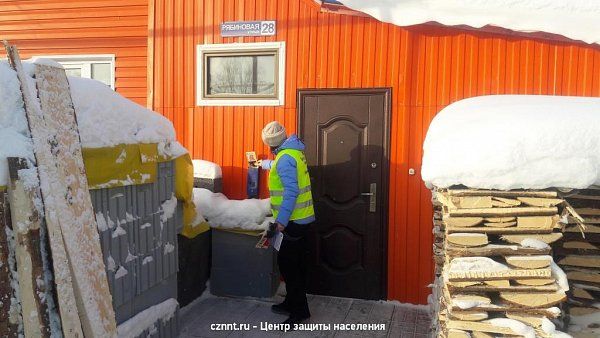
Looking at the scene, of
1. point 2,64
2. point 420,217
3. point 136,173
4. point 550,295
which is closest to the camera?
point 2,64

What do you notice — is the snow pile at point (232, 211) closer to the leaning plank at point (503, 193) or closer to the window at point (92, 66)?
the window at point (92, 66)

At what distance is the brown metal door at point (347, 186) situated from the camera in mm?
5523

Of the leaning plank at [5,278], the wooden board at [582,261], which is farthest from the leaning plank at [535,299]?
the leaning plank at [5,278]

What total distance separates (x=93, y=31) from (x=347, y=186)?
14.4 ft

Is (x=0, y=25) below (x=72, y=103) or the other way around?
the other way around

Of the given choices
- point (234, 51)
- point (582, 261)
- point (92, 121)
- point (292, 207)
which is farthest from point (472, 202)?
point (234, 51)

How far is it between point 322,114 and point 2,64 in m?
3.61

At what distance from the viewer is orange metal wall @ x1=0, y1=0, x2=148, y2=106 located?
6570mm

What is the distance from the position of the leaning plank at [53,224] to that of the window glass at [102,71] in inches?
172

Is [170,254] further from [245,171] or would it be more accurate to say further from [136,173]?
[245,171]

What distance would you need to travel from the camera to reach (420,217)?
17.8 ft

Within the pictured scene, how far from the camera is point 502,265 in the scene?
3.00 meters

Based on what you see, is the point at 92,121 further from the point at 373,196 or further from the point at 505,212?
the point at 373,196

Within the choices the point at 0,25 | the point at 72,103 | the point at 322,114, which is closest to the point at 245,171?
the point at 322,114
